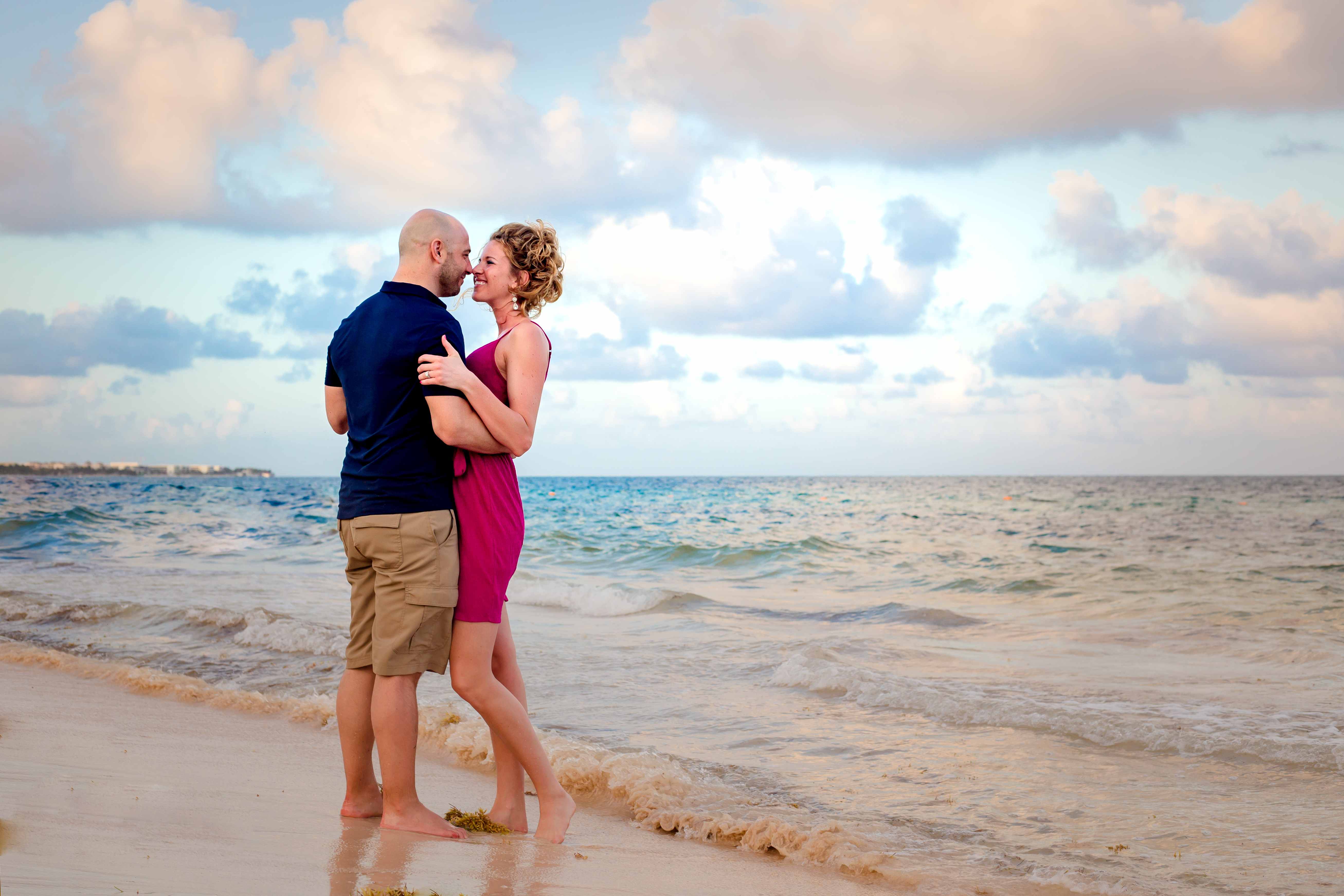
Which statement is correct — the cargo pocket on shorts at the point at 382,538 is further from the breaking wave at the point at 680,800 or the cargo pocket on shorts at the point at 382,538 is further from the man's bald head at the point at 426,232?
the breaking wave at the point at 680,800

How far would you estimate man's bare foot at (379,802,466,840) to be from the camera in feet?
9.45

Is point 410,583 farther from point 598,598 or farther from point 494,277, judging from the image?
point 598,598

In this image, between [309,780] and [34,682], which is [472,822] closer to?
[309,780]

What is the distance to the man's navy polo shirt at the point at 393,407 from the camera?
9.18 ft

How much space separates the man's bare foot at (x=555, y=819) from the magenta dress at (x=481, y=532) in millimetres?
709

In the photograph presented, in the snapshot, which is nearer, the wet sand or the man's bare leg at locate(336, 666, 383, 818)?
the wet sand

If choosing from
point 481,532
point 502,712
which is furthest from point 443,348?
point 502,712

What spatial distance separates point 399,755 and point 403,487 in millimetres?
896

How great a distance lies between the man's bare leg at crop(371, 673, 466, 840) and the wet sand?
0.05 meters

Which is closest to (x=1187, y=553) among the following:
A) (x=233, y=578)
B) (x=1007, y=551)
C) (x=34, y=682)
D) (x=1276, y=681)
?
(x=1007, y=551)

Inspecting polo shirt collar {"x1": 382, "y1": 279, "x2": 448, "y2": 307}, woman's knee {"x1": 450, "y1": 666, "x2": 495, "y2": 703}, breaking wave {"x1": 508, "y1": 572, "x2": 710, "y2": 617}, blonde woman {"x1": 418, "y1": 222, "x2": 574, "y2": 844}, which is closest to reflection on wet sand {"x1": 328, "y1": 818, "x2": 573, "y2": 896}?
blonde woman {"x1": 418, "y1": 222, "x2": 574, "y2": 844}

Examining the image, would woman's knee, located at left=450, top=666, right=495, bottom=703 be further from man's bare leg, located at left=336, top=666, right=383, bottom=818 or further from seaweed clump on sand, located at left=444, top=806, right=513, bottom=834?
seaweed clump on sand, located at left=444, top=806, right=513, bottom=834

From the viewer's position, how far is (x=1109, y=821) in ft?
11.8

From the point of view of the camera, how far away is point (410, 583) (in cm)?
281
